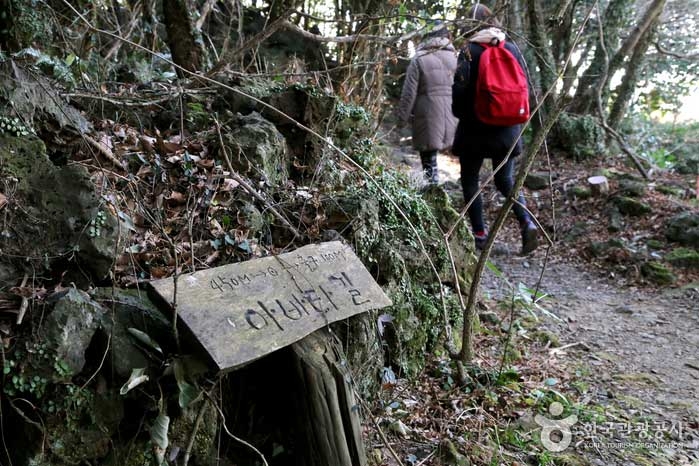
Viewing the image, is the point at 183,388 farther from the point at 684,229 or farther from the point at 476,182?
the point at 684,229

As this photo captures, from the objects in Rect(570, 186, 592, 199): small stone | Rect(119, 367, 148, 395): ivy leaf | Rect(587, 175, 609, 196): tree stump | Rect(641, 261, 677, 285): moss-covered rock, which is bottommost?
Rect(641, 261, 677, 285): moss-covered rock

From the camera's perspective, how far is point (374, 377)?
2.96 m

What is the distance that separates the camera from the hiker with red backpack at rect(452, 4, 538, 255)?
4.55 meters

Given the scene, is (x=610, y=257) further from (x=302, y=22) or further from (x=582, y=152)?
(x=302, y=22)

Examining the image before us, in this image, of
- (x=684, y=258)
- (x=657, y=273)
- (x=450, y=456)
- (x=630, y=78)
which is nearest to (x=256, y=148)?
(x=450, y=456)

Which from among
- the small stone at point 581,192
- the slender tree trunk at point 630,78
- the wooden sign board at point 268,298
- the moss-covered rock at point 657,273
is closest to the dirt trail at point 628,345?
the moss-covered rock at point 657,273

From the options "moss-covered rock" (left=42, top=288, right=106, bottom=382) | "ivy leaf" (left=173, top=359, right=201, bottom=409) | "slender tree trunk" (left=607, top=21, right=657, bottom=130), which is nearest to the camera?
"moss-covered rock" (left=42, top=288, right=106, bottom=382)

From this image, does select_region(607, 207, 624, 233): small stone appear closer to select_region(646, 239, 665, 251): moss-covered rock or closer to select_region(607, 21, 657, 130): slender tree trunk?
select_region(646, 239, 665, 251): moss-covered rock

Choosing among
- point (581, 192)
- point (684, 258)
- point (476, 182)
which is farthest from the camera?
point (581, 192)

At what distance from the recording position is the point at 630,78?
8.62m

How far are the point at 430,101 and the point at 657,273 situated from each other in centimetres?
320

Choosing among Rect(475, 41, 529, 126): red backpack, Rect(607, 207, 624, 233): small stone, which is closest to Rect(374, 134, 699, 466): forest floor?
Rect(607, 207, 624, 233): small stone

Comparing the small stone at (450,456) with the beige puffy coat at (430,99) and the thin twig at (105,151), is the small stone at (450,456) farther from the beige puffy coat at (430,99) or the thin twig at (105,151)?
the beige puffy coat at (430,99)

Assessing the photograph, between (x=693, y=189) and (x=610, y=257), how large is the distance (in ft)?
7.17
